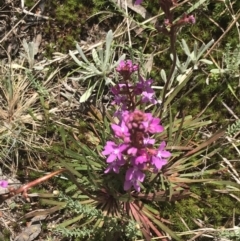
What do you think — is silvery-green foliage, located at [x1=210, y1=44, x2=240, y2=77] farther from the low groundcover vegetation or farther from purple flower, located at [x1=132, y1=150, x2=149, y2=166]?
purple flower, located at [x1=132, y1=150, x2=149, y2=166]

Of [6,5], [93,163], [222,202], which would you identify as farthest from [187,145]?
[6,5]

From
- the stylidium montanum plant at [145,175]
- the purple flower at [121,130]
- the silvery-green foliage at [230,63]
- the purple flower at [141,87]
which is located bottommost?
the stylidium montanum plant at [145,175]

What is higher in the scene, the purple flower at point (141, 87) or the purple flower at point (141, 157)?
the purple flower at point (141, 87)

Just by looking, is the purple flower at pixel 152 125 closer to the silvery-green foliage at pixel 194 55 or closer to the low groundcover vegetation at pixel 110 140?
the low groundcover vegetation at pixel 110 140

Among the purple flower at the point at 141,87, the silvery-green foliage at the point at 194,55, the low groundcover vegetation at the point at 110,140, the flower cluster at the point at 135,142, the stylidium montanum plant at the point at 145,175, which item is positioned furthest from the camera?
the silvery-green foliage at the point at 194,55

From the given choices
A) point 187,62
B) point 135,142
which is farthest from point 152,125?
point 187,62

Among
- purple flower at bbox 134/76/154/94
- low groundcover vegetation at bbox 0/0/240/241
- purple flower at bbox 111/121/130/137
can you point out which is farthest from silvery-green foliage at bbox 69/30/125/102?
purple flower at bbox 111/121/130/137

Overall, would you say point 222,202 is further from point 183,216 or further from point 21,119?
point 21,119

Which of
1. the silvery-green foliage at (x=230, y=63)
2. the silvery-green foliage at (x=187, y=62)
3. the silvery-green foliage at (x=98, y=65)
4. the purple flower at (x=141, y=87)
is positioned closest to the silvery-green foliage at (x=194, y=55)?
the silvery-green foliage at (x=187, y=62)
